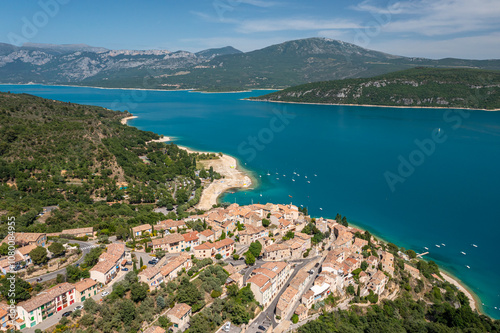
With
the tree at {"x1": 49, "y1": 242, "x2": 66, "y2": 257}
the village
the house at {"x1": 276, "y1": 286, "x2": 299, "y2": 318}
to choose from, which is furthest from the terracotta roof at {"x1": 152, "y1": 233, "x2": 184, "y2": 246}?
the house at {"x1": 276, "y1": 286, "x2": 299, "y2": 318}

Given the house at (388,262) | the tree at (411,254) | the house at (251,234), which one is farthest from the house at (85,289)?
the tree at (411,254)

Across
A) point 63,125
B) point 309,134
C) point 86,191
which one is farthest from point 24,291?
point 309,134

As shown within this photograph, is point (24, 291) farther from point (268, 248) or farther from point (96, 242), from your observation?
point (268, 248)

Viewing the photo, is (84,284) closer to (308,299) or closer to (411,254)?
(308,299)

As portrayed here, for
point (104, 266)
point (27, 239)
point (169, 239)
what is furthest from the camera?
point (169, 239)

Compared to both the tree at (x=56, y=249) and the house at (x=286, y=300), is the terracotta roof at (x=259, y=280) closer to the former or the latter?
the house at (x=286, y=300)

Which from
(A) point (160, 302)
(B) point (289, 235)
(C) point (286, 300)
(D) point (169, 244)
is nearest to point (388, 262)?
(B) point (289, 235)
